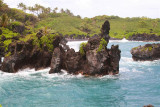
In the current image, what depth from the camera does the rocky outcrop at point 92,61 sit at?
36469mm

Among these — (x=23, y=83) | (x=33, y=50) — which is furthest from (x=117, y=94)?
(x=33, y=50)

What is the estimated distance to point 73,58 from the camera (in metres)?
38.1

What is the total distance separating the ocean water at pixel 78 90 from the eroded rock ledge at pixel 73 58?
1824 millimetres

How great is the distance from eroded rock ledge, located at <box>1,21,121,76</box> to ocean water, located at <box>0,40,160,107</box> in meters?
1.82

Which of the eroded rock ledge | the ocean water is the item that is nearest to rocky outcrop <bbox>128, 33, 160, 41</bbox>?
the ocean water

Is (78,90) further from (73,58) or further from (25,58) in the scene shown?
(25,58)

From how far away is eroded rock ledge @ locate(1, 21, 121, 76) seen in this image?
36.7 meters

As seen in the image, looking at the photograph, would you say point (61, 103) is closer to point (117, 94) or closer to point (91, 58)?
point (117, 94)

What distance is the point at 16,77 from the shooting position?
120 feet

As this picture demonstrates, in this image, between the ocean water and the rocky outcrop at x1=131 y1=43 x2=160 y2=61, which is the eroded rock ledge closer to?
the ocean water

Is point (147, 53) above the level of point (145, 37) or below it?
below

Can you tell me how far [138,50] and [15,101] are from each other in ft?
130

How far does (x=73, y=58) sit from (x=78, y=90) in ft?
34.4

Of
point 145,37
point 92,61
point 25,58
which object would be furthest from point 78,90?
point 145,37
